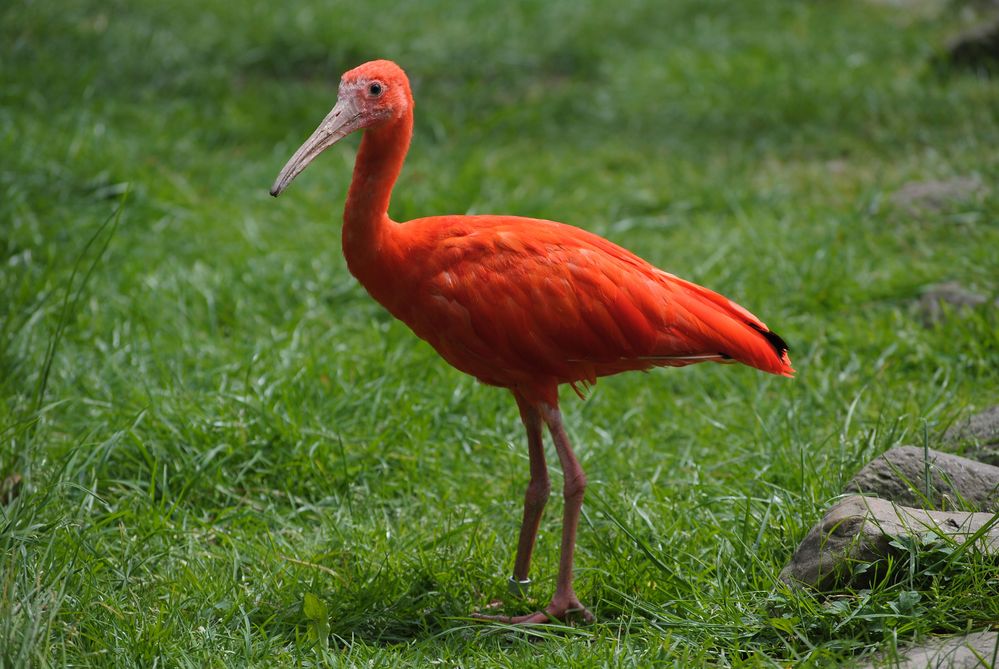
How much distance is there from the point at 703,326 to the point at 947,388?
160cm

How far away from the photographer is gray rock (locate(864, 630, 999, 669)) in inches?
109

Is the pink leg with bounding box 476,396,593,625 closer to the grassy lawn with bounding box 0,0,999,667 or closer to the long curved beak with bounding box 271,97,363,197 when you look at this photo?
the grassy lawn with bounding box 0,0,999,667

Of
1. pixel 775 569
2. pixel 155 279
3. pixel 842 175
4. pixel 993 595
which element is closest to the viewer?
pixel 993 595

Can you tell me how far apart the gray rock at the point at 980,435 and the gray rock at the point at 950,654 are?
1.08 meters

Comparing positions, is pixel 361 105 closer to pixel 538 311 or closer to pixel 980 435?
pixel 538 311

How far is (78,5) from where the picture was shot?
8742 mm

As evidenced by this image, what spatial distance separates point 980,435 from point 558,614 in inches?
65.3

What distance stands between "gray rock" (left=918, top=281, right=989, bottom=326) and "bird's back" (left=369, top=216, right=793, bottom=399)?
186cm

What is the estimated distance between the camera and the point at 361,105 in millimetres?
3502

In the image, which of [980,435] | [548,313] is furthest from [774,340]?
[980,435]

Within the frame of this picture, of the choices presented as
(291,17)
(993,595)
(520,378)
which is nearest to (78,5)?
(291,17)

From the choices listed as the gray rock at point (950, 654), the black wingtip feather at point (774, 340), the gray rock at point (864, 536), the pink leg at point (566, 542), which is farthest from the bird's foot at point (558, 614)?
the black wingtip feather at point (774, 340)

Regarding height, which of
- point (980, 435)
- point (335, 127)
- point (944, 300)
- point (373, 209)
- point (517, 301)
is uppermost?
point (335, 127)

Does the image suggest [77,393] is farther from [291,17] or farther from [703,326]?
[291,17]
